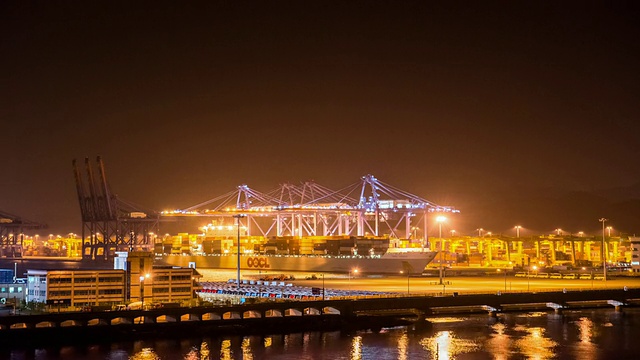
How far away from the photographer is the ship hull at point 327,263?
90750mm

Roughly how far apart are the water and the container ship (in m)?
48.9

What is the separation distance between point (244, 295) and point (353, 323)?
1321cm

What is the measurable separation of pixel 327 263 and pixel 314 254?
288cm

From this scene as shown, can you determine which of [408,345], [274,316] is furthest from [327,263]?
[408,345]

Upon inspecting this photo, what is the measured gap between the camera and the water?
108 feet

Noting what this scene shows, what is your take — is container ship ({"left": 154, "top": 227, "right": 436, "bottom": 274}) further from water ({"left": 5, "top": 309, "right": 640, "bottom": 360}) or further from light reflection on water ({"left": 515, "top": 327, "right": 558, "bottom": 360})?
light reflection on water ({"left": 515, "top": 327, "right": 558, "bottom": 360})

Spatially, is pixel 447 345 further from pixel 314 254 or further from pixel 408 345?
pixel 314 254

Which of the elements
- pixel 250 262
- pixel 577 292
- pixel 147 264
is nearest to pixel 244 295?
pixel 147 264

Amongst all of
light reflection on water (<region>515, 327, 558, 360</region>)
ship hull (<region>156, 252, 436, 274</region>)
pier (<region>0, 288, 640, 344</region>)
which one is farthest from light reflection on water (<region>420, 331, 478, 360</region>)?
ship hull (<region>156, 252, 436, 274</region>)

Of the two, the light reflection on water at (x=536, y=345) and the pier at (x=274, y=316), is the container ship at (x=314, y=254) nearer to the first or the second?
the pier at (x=274, y=316)

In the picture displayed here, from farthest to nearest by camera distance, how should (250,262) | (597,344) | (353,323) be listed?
(250,262)
(353,323)
(597,344)

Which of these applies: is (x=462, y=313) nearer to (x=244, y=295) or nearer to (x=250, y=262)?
(x=244, y=295)

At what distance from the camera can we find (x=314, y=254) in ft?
327

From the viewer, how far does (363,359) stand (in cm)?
3244
